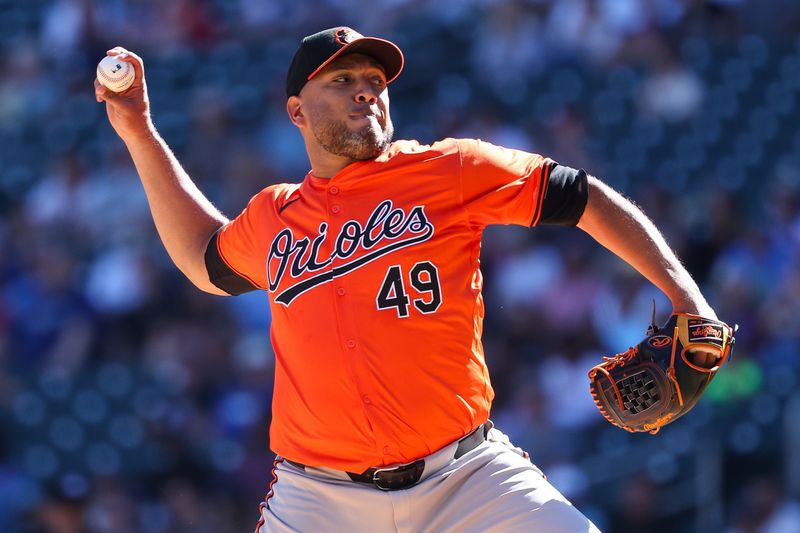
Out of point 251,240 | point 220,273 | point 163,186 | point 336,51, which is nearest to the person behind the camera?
point 336,51

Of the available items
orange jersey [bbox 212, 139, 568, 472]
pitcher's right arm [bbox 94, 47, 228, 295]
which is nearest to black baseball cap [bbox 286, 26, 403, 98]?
orange jersey [bbox 212, 139, 568, 472]

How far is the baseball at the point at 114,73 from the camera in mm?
3811

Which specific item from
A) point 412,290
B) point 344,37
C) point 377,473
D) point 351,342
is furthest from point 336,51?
point 377,473

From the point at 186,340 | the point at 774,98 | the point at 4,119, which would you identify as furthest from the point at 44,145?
the point at 774,98

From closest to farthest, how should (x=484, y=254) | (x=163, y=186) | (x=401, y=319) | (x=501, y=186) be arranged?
(x=401, y=319)
(x=501, y=186)
(x=163, y=186)
(x=484, y=254)

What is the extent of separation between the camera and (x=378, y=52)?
141 inches

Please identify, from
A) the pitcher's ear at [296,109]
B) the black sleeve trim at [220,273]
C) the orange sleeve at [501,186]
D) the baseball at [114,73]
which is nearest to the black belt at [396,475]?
the orange sleeve at [501,186]

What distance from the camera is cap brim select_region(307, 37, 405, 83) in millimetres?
Answer: 3508

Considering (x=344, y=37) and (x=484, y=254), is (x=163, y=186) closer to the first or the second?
(x=344, y=37)

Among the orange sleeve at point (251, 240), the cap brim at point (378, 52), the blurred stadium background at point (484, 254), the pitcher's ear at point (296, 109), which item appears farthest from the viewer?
the blurred stadium background at point (484, 254)

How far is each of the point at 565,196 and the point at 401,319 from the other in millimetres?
564

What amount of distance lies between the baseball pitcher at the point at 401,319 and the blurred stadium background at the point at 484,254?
366 centimetres

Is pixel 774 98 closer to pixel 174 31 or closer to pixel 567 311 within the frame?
pixel 567 311

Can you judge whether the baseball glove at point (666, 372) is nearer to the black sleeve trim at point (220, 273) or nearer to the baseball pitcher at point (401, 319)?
the baseball pitcher at point (401, 319)
